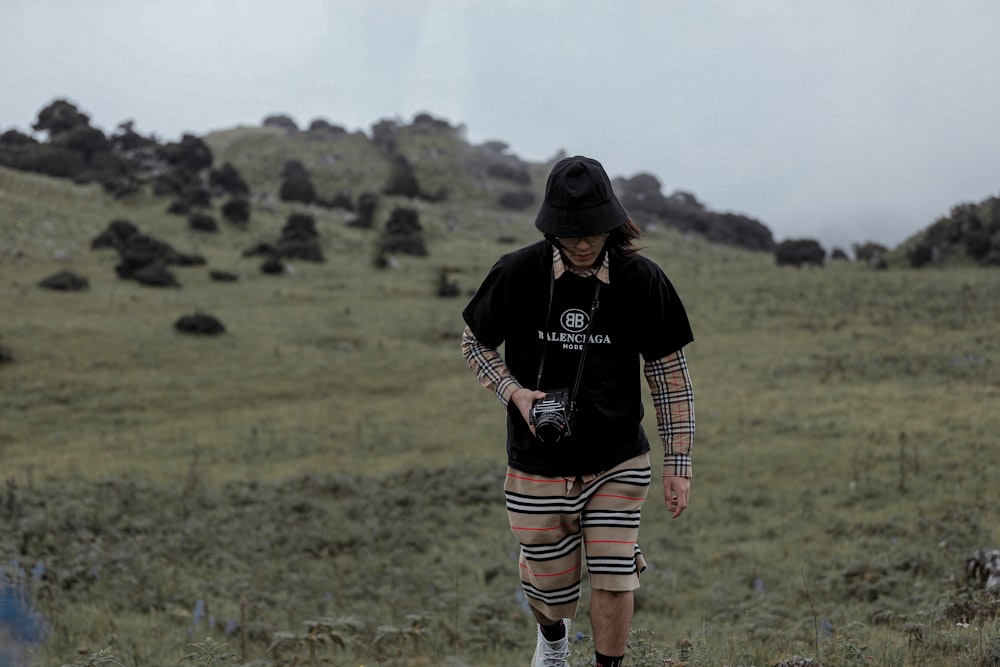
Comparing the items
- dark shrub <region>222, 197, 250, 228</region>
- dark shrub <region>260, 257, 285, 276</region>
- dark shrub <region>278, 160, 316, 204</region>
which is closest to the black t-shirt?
dark shrub <region>260, 257, 285, 276</region>

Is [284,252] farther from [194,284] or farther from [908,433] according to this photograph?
[908,433]

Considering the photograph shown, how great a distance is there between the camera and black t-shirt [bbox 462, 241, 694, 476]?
2.79m

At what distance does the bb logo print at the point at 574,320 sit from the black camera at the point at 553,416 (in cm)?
23

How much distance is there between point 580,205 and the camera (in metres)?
2.71

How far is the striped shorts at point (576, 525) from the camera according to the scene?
110 inches

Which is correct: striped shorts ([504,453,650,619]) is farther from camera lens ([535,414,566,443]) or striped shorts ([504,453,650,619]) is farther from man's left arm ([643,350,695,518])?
camera lens ([535,414,566,443])

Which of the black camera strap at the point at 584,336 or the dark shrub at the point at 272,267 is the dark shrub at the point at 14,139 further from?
the black camera strap at the point at 584,336

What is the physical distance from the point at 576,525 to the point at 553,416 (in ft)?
1.64

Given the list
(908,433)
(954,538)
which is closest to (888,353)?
(908,433)

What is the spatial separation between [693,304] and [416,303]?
27.2ft

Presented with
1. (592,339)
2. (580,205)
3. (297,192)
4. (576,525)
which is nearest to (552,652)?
(576,525)

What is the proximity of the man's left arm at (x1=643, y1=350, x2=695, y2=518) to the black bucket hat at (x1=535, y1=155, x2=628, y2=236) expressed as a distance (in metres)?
0.56

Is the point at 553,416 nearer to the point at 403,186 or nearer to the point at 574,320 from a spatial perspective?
the point at 574,320

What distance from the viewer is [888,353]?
1675 centimetres
